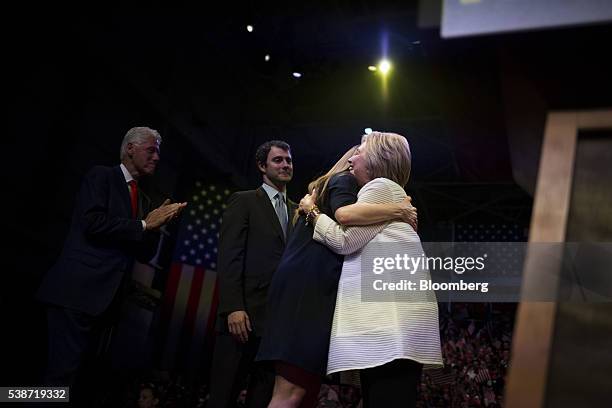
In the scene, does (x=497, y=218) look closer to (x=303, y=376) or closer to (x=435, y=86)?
(x=303, y=376)

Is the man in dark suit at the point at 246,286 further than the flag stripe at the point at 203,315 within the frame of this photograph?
No

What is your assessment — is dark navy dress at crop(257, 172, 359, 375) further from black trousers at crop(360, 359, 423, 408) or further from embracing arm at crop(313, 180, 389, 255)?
black trousers at crop(360, 359, 423, 408)

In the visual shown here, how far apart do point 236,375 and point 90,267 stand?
73 cm

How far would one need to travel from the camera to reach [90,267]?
2297 mm

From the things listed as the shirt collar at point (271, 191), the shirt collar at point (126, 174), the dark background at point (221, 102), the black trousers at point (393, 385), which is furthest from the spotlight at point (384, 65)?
the black trousers at point (393, 385)

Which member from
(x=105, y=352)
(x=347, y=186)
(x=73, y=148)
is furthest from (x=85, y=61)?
(x=347, y=186)

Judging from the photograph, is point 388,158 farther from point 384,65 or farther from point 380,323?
point 384,65

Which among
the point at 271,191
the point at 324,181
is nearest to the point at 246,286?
the point at 271,191

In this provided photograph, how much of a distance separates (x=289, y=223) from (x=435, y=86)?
170 centimetres

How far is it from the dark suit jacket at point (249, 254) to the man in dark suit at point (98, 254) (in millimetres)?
310

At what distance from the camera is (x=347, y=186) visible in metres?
1.77

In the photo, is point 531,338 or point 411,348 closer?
point 531,338

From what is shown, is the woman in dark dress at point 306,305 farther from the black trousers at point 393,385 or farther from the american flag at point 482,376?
the american flag at point 482,376

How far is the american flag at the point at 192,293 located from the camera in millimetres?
6496
